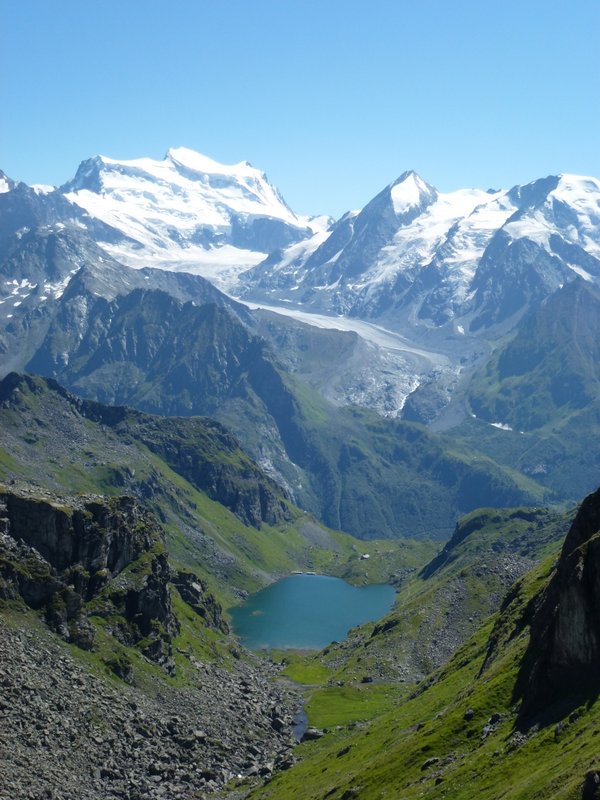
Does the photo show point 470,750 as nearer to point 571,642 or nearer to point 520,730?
point 520,730

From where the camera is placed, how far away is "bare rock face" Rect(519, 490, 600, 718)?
106312mm

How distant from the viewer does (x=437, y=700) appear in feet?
567

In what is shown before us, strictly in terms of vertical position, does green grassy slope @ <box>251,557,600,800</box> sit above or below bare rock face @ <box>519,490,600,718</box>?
below

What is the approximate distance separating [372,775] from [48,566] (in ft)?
274

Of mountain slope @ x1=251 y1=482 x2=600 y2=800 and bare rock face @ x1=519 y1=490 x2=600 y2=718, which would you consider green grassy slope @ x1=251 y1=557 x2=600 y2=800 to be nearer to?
mountain slope @ x1=251 y1=482 x2=600 y2=800

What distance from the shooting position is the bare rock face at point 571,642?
10631cm

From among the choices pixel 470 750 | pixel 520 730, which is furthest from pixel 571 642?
pixel 470 750

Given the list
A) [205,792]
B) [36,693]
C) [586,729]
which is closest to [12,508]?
[36,693]

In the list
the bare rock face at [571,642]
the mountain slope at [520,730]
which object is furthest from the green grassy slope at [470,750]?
the bare rock face at [571,642]

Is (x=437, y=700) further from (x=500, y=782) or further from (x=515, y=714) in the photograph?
(x=500, y=782)

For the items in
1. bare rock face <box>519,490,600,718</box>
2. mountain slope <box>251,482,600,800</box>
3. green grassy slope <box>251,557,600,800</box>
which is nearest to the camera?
green grassy slope <box>251,557,600,800</box>

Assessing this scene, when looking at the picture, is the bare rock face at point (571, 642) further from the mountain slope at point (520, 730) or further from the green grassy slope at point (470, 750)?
the green grassy slope at point (470, 750)

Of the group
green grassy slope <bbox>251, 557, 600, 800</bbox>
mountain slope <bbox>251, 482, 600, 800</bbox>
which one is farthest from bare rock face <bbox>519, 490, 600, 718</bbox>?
green grassy slope <bbox>251, 557, 600, 800</bbox>

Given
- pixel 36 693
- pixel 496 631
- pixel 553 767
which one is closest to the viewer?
pixel 553 767
